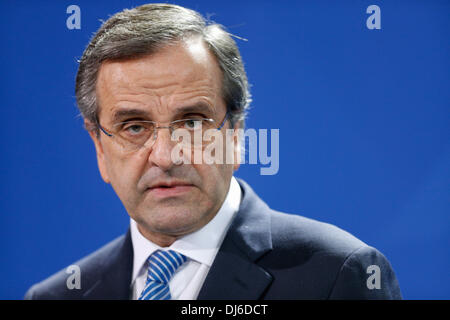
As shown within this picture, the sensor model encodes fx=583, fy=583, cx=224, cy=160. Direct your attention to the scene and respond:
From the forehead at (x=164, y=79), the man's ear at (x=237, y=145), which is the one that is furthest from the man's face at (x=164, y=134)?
the man's ear at (x=237, y=145)

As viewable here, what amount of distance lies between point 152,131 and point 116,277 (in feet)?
1.81

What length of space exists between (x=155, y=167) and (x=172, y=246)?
0.30 metres

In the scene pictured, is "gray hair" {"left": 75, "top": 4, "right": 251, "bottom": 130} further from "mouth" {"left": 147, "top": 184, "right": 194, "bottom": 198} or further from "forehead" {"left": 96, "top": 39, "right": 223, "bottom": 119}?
"mouth" {"left": 147, "top": 184, "right": 194, "bottom": 198}

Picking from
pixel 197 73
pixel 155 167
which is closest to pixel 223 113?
pixel 197 73

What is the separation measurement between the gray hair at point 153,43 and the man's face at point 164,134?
0.12ft

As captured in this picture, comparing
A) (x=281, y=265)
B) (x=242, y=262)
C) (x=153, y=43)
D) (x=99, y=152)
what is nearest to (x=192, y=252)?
(x=242, y=262)

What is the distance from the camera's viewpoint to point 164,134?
1.83 m

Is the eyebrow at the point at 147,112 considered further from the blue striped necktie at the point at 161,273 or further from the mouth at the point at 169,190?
the blue striped necktie at the point at 161,273

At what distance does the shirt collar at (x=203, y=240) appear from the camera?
193 cm

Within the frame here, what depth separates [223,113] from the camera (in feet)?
6.51

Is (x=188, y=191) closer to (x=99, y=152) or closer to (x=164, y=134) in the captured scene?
(x=164, y=134)

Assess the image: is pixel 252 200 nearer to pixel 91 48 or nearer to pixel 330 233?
pixel 330 233

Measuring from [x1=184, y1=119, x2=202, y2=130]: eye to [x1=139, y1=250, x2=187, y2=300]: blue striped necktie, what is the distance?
417 millimetres
